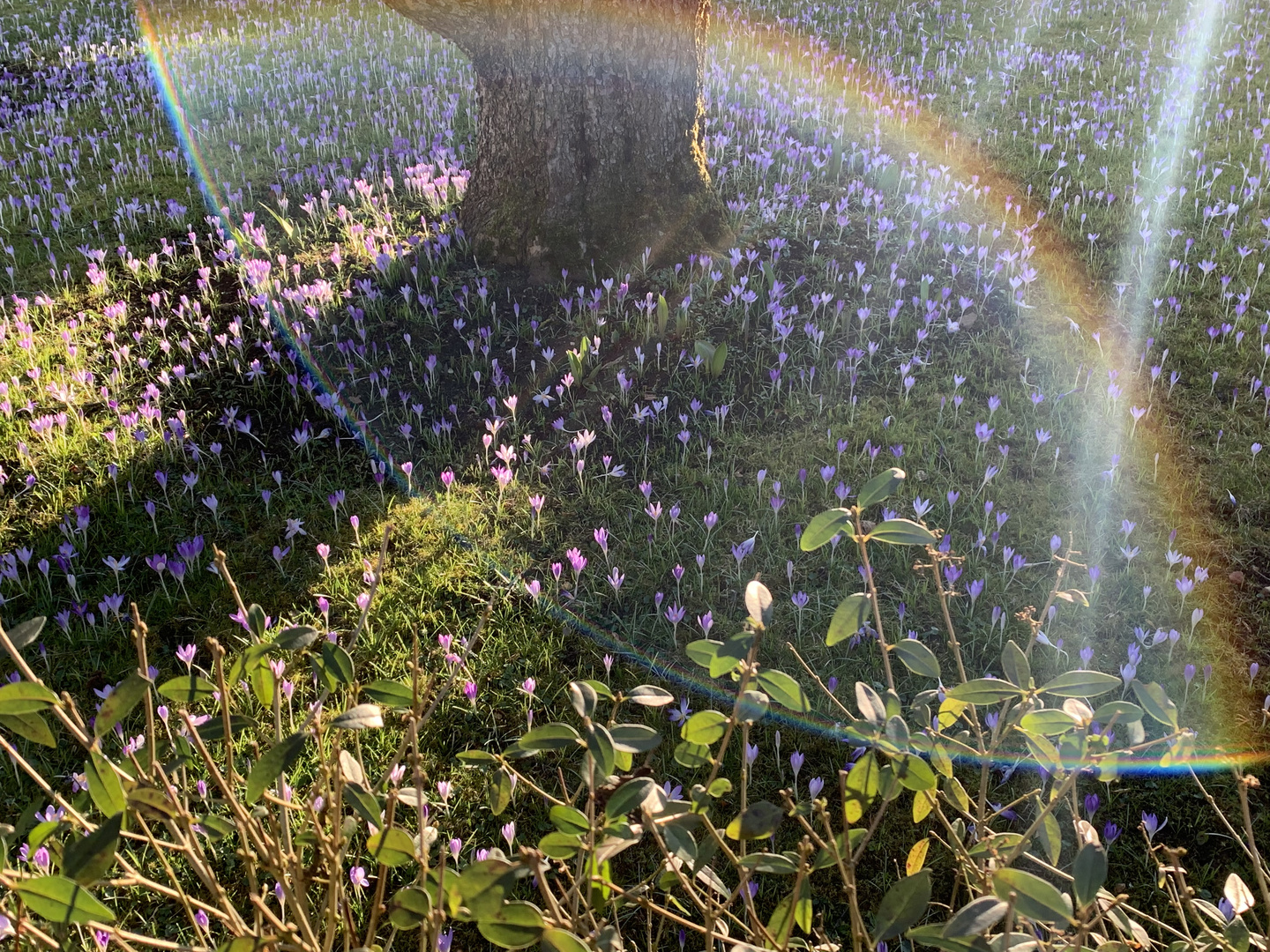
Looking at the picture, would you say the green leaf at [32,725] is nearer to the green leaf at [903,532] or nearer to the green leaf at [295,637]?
the green leaf at [295,637]

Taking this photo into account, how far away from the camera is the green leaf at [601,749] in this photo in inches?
54.2

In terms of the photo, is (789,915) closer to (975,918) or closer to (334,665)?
(975,918)

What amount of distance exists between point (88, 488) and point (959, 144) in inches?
289

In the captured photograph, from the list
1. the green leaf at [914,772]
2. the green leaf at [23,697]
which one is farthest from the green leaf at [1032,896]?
the green leaf at [23,697]

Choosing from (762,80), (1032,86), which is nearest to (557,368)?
(762,80)

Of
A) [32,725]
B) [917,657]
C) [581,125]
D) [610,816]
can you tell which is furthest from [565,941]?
[581,125]

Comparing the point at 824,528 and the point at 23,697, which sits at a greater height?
the point at 824,528

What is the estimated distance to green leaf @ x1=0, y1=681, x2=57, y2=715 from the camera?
1.32m

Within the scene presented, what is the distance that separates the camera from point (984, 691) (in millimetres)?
1552

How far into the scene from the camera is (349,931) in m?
1.53

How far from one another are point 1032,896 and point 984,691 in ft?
1.22

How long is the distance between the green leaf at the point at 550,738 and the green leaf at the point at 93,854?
58 centimetres

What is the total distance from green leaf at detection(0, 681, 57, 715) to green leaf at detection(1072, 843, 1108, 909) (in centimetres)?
144

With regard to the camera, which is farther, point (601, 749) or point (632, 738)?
point (632, 738)
